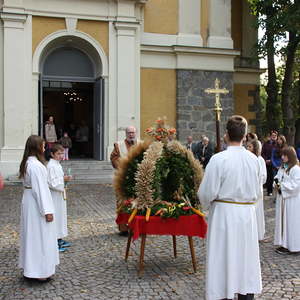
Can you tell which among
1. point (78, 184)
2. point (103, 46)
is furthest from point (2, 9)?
point (78, 184)

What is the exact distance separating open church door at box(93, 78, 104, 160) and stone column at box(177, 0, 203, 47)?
3664 millimetres

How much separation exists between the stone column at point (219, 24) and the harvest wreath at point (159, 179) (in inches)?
511

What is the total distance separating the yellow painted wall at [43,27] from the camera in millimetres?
16328

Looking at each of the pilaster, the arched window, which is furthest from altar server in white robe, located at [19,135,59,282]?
the arched window

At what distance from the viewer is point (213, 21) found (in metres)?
18.5

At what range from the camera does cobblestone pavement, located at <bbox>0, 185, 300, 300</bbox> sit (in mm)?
5242

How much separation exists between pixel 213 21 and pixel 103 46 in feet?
15.4

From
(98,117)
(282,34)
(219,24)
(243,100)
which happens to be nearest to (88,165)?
(98,117)

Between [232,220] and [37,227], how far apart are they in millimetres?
2391

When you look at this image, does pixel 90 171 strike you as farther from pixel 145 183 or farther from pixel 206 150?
pixel 145 183

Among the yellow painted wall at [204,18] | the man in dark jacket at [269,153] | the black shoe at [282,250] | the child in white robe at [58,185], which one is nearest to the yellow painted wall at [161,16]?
the yellow painted wall at [204,18]

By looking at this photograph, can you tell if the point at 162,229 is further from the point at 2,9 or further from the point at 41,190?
the point at 2,9

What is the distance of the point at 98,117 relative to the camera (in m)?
17.6

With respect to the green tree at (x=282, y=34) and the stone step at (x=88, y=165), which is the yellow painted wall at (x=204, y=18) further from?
the stone step at (x=88, y=165)
